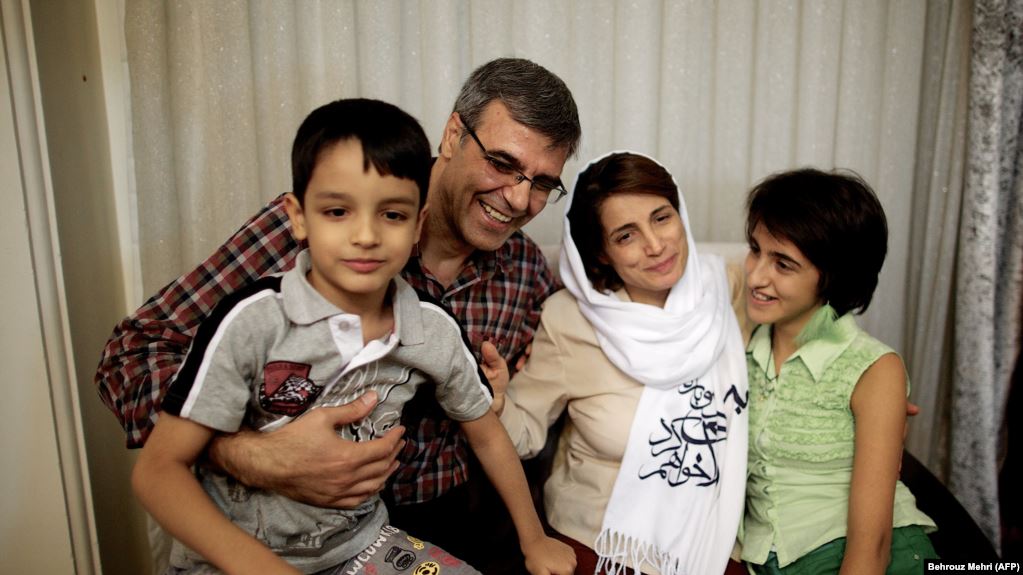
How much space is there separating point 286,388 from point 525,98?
81cm

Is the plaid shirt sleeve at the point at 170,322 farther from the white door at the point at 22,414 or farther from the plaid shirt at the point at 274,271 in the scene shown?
the white door at the point at 22,414

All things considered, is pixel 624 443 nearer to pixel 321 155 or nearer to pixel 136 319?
pixel 321 155

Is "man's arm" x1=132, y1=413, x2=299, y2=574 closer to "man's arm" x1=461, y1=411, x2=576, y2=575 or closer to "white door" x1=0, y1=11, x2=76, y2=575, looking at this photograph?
"man's arm" x1=461, y1=411, x2=576, y2=575

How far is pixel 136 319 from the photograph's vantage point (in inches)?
49.4

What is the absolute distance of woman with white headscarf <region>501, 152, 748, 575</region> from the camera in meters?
1.44

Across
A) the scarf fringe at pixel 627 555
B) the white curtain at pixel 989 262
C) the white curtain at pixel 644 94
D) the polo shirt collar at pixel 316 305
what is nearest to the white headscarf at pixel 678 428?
the scarf fringe at pixel 627 555

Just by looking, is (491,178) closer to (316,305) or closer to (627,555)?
(316,305)

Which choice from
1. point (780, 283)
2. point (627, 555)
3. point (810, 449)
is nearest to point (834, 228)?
point (780, 283)

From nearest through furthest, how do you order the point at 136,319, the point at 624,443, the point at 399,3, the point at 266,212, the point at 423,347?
1. the point at 423,347
2. the point at 136,319
3. the point at 266,212
4. the point at 624,443
5. the point at 399,3

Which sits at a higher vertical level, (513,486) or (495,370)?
(495,370)

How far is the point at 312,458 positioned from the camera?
3.31 feet

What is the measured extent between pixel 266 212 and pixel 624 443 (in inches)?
38.3

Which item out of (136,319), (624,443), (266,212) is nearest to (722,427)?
(624,443)

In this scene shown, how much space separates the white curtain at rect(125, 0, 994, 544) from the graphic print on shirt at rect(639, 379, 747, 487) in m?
0.87
